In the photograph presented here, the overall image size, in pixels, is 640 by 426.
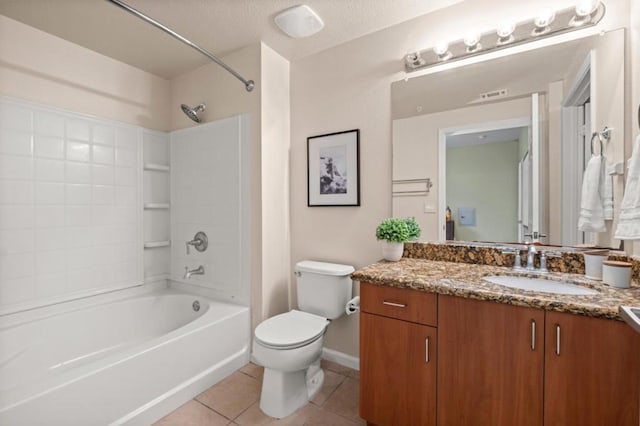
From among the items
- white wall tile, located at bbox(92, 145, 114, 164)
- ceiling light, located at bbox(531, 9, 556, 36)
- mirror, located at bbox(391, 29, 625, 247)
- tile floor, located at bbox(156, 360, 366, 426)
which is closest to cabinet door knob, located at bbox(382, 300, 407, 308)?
mirror, located at bbox(391, 29, 625, 247)

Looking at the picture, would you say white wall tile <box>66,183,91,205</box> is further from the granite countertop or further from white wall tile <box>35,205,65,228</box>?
the granite countertop

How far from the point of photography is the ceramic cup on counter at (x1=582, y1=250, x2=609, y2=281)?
129cm

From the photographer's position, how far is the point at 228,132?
2.28 meters

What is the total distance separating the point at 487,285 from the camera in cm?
121

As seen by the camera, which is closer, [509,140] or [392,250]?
[509,140]

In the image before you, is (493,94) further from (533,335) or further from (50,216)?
(50,216)

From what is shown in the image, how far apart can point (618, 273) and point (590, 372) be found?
1.50 feet

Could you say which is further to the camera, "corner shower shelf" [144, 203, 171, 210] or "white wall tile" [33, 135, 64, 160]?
"corner shower shelf" [144, 203, 171, 210]

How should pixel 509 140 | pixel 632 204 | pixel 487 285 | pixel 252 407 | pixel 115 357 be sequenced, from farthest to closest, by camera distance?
pixel 252 407 → pixel 509 140 → pixel 115 357 → pixel 487 285 → pixel 632 204

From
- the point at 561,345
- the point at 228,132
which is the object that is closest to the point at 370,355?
the point at 561,345

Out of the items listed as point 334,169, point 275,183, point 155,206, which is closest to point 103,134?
point 155,206

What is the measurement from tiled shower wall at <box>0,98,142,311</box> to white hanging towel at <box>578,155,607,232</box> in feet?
10.0

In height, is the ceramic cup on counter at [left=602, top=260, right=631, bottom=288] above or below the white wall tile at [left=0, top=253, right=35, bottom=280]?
above

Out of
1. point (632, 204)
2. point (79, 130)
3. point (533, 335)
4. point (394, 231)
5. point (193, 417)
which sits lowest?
point (193, 417)
